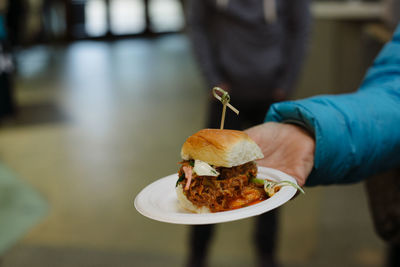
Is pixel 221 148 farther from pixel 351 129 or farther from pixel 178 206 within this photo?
pixel 351 129

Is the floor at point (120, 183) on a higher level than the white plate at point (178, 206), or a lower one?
lower

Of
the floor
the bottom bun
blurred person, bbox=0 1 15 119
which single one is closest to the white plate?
the bottom bun

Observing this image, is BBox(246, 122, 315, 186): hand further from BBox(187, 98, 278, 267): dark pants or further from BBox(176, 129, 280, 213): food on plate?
BBox(187, 98, 278, 267): dark pants

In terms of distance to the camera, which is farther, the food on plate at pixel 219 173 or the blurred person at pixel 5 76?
the blurred person at pixel 5 76

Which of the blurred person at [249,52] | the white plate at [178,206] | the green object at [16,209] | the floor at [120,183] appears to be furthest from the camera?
the green object at [16,209]

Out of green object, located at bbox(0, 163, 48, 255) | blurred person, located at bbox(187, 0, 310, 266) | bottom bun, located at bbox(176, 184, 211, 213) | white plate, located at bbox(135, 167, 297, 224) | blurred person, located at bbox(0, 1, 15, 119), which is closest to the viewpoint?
white plate, located at bbox(135, 167, 297, 224)

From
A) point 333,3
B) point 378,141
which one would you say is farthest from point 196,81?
point 378,141

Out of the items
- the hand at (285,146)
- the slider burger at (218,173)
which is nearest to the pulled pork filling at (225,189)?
the slider burger at (218,173)

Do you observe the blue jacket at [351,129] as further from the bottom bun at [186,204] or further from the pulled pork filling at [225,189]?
the bottom bun at [186,204]
